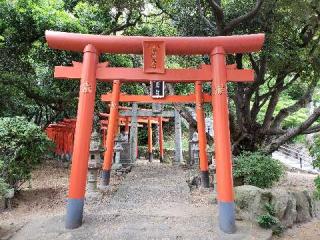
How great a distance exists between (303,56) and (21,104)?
10680 mm

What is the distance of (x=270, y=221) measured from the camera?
6996mm

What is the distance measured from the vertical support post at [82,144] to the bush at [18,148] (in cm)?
243

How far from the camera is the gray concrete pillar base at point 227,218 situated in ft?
21.2

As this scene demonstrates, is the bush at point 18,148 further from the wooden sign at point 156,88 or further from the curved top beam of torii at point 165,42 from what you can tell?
the wooden sign at point 156,88

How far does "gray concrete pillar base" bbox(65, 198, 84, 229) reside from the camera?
21.5ft

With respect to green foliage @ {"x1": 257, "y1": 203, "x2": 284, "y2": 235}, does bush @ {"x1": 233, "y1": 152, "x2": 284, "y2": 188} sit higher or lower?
higher

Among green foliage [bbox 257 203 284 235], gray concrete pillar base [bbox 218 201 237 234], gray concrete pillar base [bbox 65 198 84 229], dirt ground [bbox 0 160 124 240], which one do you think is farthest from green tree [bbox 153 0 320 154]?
gray concrete pillar base [bbox 65 198 84 229]

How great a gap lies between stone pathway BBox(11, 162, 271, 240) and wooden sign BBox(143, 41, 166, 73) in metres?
2.98

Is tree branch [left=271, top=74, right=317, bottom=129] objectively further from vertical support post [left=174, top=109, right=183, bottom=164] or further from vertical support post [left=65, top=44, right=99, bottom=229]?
vertical support post [left=65, top=44, right=99, bottom=229]

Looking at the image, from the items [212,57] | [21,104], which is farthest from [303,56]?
[21,104]

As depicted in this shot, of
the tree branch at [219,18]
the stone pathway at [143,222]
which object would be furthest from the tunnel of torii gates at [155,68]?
the tree branch at [219,18]

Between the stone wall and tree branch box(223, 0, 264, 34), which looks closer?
the stone wall

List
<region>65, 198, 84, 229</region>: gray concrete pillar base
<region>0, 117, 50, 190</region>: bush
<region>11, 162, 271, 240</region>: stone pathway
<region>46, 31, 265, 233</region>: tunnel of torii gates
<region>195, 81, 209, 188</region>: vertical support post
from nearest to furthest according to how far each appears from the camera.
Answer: <region>11, 162, 271, 240</region>: stone pathway → <region>65, 198, 84, 229</region>: gray concrete pillar base → <region>46, 31, 265, 233</region>: tunnel of torii gates → <region>0, 117, 50, 190</region>: bush → <region>195, 81, 209, 188</region>: vertical support post

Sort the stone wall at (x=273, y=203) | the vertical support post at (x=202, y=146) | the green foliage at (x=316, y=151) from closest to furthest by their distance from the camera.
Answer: the green foliage at (x=316, y=151) < the stone wall at (x=273, y=203) < the vertical support post at (x=202, y=146)
